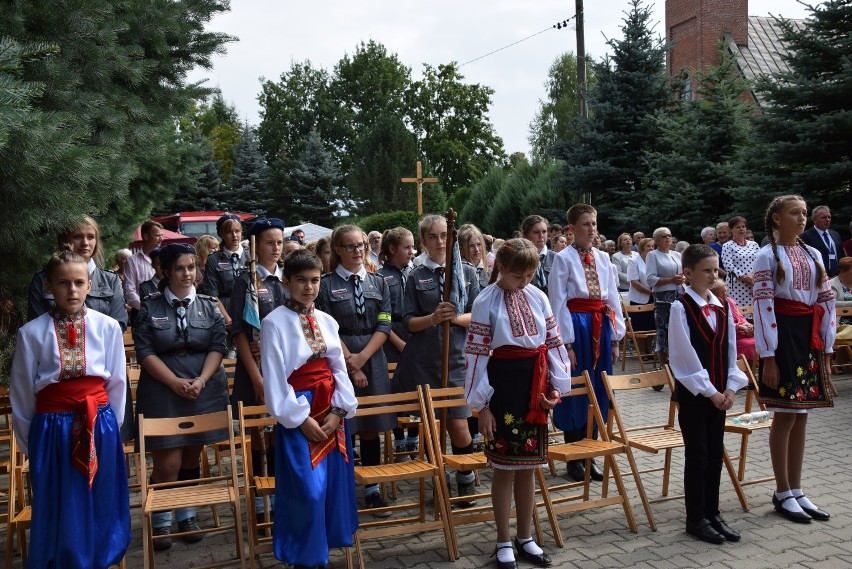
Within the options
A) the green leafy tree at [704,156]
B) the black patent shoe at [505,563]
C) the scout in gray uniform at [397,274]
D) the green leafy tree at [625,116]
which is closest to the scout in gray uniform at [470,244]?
the scout in gray uniform at [397,274]

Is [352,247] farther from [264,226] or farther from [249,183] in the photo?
[249,183]

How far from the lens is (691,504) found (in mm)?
5191

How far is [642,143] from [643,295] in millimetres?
10893

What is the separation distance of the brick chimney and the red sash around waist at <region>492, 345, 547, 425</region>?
94.5 ft

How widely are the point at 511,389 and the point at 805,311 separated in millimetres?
2212

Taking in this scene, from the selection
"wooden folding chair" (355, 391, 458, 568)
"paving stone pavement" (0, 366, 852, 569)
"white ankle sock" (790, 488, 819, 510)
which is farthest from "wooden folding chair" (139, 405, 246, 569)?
"white ankle sock" (790, 488, 819, 510)

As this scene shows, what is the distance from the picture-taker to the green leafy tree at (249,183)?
47844mm

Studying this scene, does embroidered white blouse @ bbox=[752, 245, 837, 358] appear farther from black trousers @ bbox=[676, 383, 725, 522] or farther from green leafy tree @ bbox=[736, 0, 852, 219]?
green leafy tree @ bbox=[736, 0, 852, 219]

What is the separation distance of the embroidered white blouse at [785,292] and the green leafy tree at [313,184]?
42073 mm

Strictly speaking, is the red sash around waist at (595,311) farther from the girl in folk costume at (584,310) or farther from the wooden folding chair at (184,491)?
the wooden folding chair at (184,491)

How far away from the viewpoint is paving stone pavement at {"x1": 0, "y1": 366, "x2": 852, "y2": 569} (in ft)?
15.9

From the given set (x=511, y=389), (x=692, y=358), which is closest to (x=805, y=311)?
(x=692, y=358)

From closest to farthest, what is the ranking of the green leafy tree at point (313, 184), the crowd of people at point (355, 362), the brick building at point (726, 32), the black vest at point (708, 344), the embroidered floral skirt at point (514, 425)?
the crowd of people at point (355, 362), the embroidered floral skirt at point (514, 425), the black vest at point (708, 344), the brick building at point (726, 32), the green leafy tree at point (313, 184)

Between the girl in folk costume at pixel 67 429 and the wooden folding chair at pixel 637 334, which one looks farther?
the wooden folding chair at pixel 637 334
